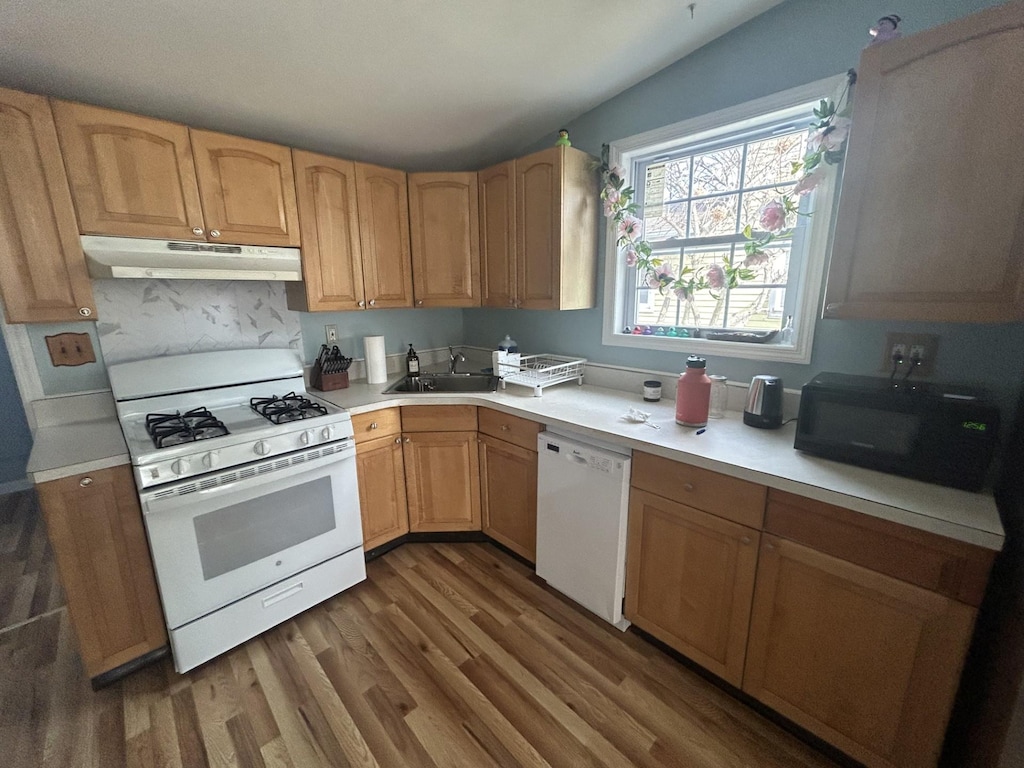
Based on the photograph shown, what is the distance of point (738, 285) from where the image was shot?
6.36ft

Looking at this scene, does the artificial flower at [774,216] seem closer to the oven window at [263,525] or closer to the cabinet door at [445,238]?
the cabinet door at [445,238]

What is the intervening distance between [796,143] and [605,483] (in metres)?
1.61

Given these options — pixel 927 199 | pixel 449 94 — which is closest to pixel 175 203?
pixel 449 94

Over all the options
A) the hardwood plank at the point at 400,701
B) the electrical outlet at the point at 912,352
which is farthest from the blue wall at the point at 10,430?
the electrical outlet at the point at 912,352

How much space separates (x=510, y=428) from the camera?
214cm

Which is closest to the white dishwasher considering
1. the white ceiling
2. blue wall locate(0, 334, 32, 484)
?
the white ceiling

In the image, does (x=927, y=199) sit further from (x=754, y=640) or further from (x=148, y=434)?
(x=148, y=434)

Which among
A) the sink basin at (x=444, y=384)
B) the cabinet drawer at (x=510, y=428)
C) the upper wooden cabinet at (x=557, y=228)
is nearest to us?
the cabinet drawer at (x=510, y=428)

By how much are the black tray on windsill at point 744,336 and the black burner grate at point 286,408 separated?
188 centimetres

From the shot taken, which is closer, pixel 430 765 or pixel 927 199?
pixel 927 199

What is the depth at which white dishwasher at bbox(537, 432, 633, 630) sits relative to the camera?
1.69 metres

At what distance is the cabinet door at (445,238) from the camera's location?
8.23 feet

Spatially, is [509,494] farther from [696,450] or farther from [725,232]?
[725,232]

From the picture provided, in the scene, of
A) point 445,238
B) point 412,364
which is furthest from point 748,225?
point 412,364
